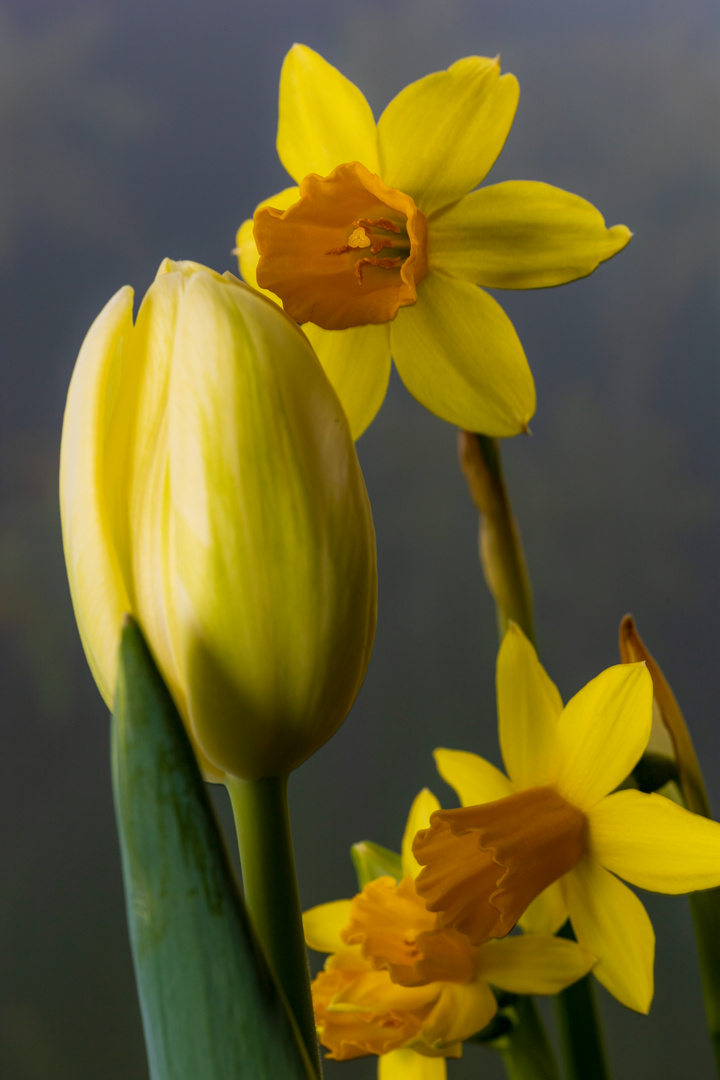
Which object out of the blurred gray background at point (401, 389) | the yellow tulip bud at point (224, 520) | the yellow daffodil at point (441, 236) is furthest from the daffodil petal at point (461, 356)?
the blurred gray background at point (401, 389)

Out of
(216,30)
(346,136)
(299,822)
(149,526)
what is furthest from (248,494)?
(216,30)

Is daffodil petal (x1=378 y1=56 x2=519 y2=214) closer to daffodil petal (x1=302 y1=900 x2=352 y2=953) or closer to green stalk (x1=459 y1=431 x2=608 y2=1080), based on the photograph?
green stalk (x1=459 y1=431 x2=608 y2=1080)

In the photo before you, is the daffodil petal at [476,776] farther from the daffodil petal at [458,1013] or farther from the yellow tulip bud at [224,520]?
the yellow tulip bud at [224,520]

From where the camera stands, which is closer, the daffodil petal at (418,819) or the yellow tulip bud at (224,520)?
the yellow tulip bud at (224,520)

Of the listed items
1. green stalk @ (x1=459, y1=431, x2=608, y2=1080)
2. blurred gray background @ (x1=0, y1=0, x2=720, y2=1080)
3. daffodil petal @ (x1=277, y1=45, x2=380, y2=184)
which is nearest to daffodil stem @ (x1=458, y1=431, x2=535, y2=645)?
green stalk @ (x1=459, y1=431, x2=608, y2=1080)

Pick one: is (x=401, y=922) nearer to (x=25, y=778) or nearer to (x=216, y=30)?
(x=25, y=778)

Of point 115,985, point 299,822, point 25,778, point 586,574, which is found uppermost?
point 586,574
